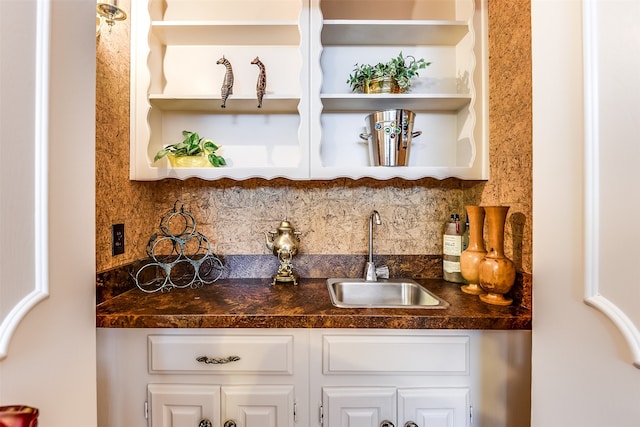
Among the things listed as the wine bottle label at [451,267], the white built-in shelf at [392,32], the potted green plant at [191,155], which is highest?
the white built-in shelf at [392,32]

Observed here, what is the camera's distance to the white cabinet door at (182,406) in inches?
38.4

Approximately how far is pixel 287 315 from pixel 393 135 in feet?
2.72

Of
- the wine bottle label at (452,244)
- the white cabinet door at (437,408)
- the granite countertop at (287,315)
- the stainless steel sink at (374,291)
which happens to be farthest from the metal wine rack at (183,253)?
the wine bottle label at (452,244)

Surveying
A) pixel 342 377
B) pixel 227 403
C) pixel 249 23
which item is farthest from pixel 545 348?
pixel 249 23

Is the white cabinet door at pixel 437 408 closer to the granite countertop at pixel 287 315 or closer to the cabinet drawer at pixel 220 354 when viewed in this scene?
the granite countertop at pixel 287 315

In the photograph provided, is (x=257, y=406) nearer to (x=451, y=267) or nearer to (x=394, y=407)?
(x=394, y=407)

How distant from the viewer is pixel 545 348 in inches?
27.0

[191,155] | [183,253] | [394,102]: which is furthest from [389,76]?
[183,253]

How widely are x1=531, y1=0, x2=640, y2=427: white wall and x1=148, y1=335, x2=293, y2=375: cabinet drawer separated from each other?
2.26 ft

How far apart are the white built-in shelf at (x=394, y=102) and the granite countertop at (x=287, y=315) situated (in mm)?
829

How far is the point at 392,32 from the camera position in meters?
1.36

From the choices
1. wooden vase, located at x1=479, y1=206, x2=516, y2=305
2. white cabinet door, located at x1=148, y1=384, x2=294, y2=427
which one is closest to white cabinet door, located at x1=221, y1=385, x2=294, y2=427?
white cabinet door, located at x1=148, y1=384, x2=294, y2=427

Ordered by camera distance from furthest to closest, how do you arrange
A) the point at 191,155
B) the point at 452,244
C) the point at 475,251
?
the point at 452,244 < the point at 191,155 < the point at 475,251

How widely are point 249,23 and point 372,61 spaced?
1.93 feet
